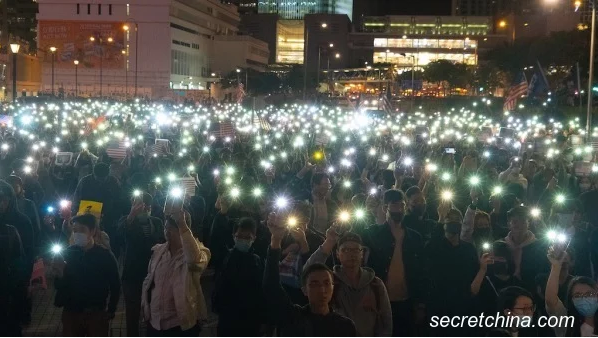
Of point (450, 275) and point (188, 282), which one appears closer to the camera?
point (188, 282)

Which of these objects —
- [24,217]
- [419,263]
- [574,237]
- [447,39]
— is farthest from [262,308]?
[447,39]

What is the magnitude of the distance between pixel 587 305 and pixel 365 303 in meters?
1.47

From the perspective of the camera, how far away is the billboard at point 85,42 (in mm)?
95188

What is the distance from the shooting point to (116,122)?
3120 centimetres

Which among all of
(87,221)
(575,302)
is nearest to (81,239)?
(87,221)

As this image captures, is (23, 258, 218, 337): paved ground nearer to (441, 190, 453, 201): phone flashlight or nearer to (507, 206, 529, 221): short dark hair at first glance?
(441, 190, 453, 201): phone flashlight

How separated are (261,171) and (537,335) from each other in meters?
9.29

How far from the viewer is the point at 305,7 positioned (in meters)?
191

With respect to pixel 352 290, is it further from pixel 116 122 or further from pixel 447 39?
pixel 447 39

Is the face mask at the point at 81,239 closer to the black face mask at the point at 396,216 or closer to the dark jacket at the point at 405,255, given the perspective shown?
the dark jacket at the point at 405,255

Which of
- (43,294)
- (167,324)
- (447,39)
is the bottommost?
(43,294)

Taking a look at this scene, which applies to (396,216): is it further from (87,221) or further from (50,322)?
(50,322)

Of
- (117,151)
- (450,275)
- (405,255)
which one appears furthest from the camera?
(117,151)

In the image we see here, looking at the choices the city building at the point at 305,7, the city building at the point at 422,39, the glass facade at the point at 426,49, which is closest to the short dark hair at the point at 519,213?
the city building at the point at 422,39
